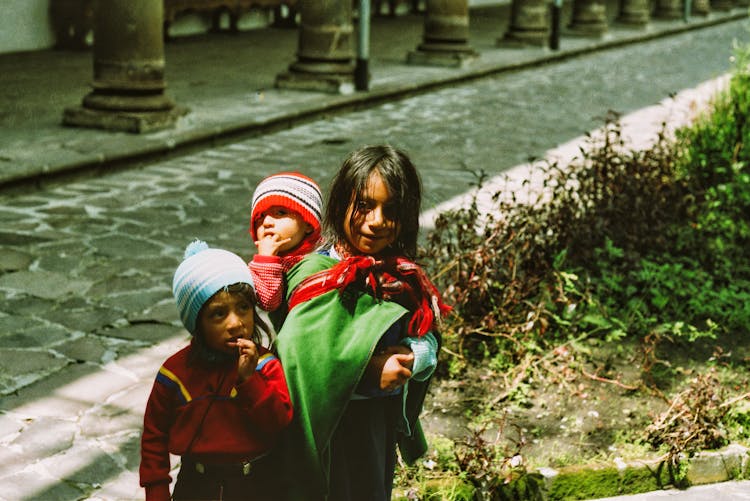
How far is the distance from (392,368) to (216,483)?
452 mm

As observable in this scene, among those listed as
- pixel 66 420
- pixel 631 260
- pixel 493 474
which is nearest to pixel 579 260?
pixel 631 260

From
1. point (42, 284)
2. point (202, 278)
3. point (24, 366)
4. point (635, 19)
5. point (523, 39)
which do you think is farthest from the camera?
point (635, 19)

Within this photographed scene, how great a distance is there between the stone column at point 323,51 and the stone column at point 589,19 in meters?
10.9

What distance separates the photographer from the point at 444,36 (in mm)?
15805

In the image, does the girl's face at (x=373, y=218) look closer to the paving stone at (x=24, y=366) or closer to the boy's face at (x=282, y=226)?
the boy's face at (x=282, y=226)

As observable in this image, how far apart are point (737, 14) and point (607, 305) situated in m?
31.4

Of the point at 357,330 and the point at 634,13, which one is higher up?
the point at 357,330

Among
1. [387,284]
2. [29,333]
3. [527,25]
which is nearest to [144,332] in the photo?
[29,333]

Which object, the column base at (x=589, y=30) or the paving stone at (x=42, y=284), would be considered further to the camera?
the column base at (x=589, y=30)

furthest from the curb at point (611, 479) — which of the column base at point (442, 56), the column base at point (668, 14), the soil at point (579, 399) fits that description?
the column base at point (668, 14)

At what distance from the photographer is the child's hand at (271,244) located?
2.40 m

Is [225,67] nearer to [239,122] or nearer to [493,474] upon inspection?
[239,122]

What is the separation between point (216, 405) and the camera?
2219 mm

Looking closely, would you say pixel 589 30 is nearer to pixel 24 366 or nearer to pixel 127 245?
pixel 127 245
